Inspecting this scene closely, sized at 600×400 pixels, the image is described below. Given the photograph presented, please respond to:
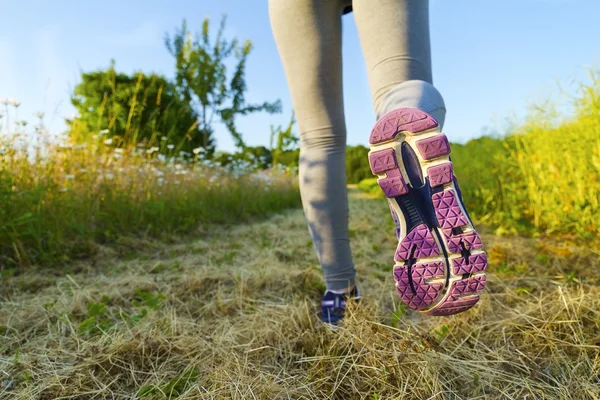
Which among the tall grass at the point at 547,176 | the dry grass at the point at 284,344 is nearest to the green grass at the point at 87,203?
the dry grass at the point at 284,344

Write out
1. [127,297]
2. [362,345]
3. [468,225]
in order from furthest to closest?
1. [127,297]
2. [362,345]
3. [468,225]

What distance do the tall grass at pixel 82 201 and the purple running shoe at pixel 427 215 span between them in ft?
7.07

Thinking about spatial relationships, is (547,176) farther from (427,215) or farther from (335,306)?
(427,215)

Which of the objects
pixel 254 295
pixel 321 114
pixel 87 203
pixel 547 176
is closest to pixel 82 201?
pixel 87 203

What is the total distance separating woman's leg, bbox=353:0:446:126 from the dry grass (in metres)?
0.58

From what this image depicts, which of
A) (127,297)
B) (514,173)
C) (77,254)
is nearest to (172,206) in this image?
(77,254)

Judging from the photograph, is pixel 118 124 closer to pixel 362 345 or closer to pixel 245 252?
pixel 245 252

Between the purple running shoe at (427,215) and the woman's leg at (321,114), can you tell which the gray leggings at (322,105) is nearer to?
the woman's leg at (321,114)

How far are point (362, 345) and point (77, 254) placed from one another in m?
2.19

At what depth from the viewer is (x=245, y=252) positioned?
278 centimetres

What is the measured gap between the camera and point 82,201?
9.57ft

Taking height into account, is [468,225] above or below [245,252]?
above

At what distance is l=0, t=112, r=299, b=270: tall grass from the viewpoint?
92.4 inches

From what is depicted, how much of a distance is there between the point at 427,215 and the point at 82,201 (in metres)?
2.79
